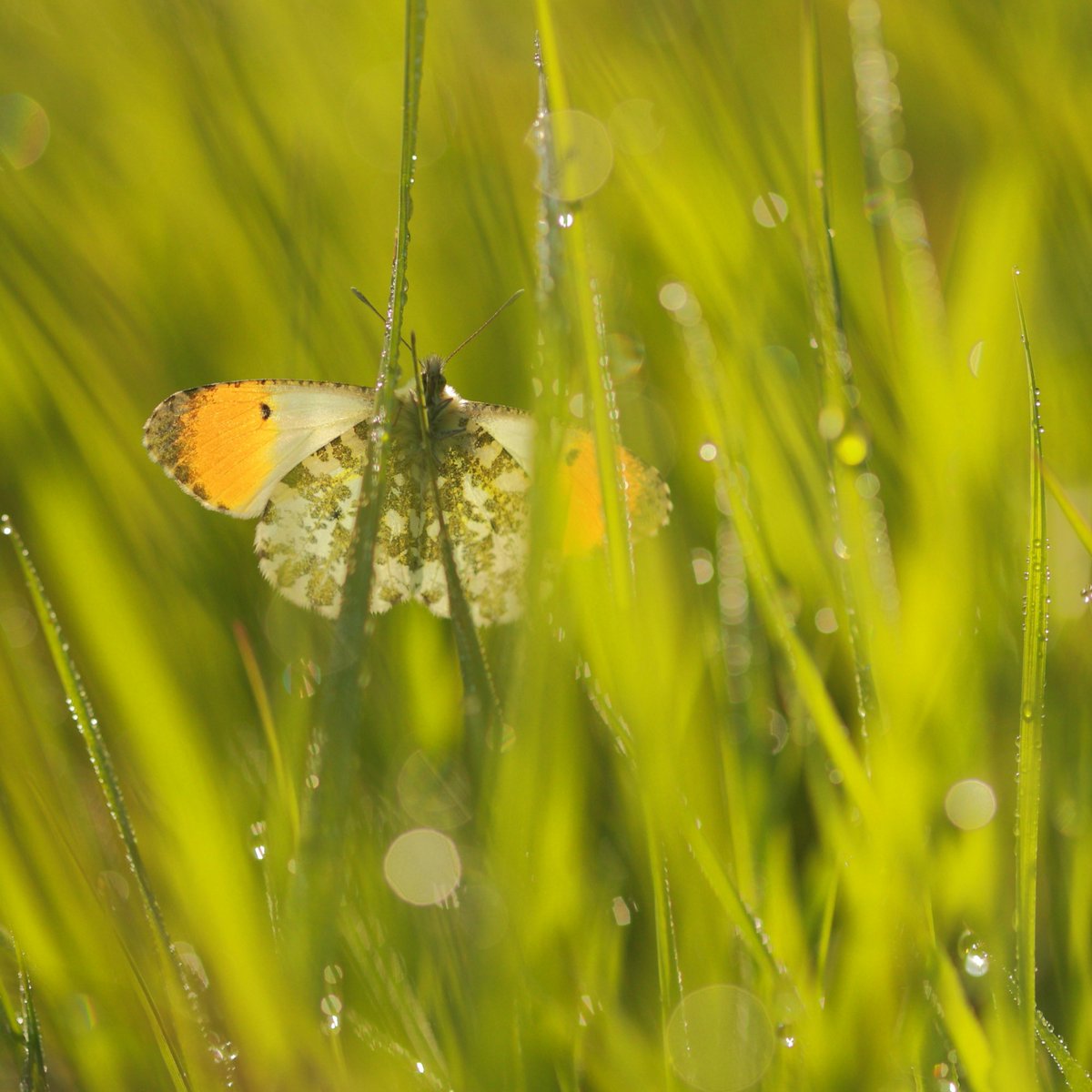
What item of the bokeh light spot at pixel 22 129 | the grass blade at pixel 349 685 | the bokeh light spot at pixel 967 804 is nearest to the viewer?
the grass blade at pixel 349 685

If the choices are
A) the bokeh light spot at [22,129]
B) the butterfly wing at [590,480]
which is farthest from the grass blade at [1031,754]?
the bokeh light spot at [22,129]

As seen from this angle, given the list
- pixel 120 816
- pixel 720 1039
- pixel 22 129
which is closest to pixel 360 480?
pixel 120 816

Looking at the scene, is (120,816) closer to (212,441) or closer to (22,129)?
(212,441)

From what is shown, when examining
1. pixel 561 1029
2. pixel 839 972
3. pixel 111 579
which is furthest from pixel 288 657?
pixel 839 972

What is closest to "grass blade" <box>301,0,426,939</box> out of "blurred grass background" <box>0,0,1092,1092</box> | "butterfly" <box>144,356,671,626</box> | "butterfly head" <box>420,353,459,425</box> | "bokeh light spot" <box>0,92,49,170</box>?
"blurred grass background" <box>0,0,1092,1092</box>

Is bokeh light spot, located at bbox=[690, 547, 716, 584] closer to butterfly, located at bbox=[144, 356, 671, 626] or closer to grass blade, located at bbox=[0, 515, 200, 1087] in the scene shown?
butterfly, located at bbox=[144, 356, 671, 626]

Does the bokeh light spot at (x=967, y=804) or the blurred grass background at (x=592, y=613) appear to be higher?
the blurred grass background at (x=592, y=613)

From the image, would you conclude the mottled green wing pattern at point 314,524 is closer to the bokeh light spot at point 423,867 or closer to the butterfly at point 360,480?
the butterfly at point 360,480
